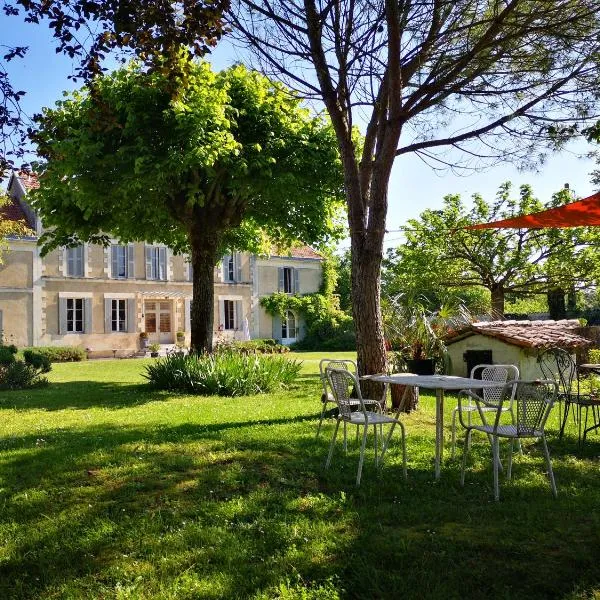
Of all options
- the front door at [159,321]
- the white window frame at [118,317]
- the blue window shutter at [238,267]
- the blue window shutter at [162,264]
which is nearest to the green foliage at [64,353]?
the white window frame at [118,317]

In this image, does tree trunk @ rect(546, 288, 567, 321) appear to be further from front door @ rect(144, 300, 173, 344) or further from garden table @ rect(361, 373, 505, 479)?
front door @ rect(144, 300, 173, 344)

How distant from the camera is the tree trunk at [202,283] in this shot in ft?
40.9

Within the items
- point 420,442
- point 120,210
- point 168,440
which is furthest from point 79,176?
point 420,442

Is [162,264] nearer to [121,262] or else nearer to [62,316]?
[121,262]

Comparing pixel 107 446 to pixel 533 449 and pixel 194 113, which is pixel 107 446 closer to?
pixel 533 449

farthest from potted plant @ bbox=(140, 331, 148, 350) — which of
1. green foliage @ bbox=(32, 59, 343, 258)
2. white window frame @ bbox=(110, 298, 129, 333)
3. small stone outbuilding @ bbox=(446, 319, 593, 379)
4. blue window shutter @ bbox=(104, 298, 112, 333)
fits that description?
small stone outbuilding @ bbox=(446, 319, 593, 379)

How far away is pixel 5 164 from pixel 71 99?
354 inches

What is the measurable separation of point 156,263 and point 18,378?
16168 millimetres

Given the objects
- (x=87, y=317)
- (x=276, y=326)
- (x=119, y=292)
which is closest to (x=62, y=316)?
(x=87, y=317)

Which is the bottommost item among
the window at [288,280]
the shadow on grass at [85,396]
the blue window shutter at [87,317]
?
the shadow on grass at [85,396]

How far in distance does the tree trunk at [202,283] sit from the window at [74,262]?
1530 centimetres

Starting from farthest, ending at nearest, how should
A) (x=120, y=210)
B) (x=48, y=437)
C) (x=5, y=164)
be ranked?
1. (x=120, y=210)
2. (x=48, y=437)
3. (x=5, y=164)

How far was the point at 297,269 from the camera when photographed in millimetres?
32156

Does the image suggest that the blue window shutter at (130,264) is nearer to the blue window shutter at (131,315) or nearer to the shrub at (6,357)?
the blue window shutter at (131,315)
